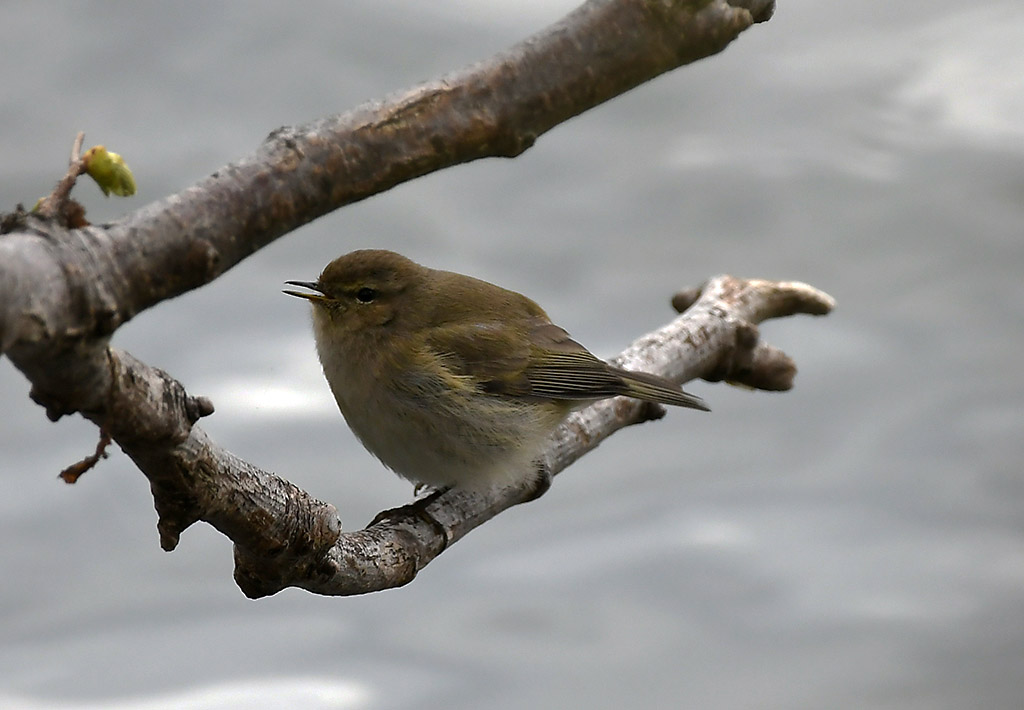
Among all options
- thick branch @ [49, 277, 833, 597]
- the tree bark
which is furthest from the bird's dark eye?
the tree bark

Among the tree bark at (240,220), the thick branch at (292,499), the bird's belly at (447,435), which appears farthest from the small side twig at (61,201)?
the bird's belly at (447,435)

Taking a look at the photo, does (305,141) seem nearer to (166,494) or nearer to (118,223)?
(118,223)

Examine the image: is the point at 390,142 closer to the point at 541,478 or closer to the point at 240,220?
the point at 240,220

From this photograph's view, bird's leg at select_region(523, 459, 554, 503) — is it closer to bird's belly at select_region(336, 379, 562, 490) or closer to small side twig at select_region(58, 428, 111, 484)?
bird's belly at select_region(336, 379, 562, 490)

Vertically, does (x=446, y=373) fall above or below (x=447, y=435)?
above

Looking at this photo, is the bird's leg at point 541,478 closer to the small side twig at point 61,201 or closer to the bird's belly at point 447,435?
the bird's belly at point 447,435

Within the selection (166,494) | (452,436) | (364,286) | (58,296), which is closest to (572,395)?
(452,436)

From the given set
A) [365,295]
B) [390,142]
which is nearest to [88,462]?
[390,142]
